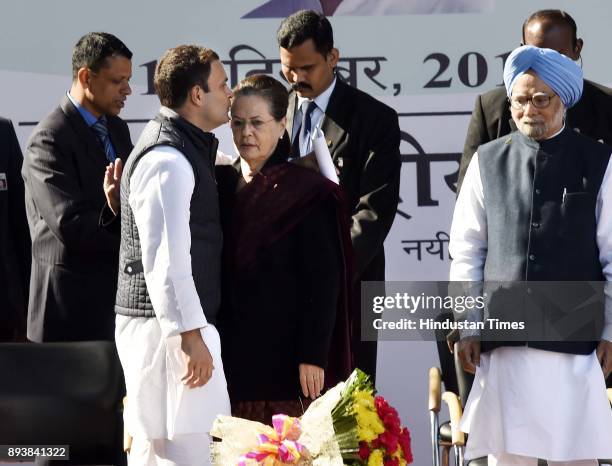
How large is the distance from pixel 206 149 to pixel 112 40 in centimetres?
150

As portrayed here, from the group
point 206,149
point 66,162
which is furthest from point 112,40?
point 206,149

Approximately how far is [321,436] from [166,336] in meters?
1.20

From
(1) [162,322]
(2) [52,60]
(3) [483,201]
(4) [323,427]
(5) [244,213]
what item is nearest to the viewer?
(4) [323,427]

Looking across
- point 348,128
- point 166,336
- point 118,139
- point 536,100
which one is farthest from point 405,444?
point 118,139

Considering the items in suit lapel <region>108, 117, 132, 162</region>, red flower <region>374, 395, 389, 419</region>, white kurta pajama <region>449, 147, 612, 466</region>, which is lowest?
white kurta pajama <region>449, 147, 612, 466</region>

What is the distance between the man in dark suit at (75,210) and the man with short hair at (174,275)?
3.28 feet

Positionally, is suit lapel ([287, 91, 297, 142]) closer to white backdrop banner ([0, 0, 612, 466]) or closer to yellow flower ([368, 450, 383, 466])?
white backdrop banner ([0, 0, 612, 466])

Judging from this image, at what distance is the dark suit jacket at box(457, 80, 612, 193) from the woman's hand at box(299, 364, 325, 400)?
4.33ft

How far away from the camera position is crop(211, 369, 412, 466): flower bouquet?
292cm

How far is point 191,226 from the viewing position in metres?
4.13

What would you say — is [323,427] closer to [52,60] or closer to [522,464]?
[522,464]

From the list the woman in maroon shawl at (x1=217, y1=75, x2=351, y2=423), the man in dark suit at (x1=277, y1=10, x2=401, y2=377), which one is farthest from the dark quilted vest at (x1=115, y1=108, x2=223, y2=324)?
the man in dark suit at (x1=277, y1=10, x2=401, y2=377)

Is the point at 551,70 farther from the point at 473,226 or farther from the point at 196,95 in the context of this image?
the point at 196,95

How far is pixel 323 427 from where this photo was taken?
2.93 m
